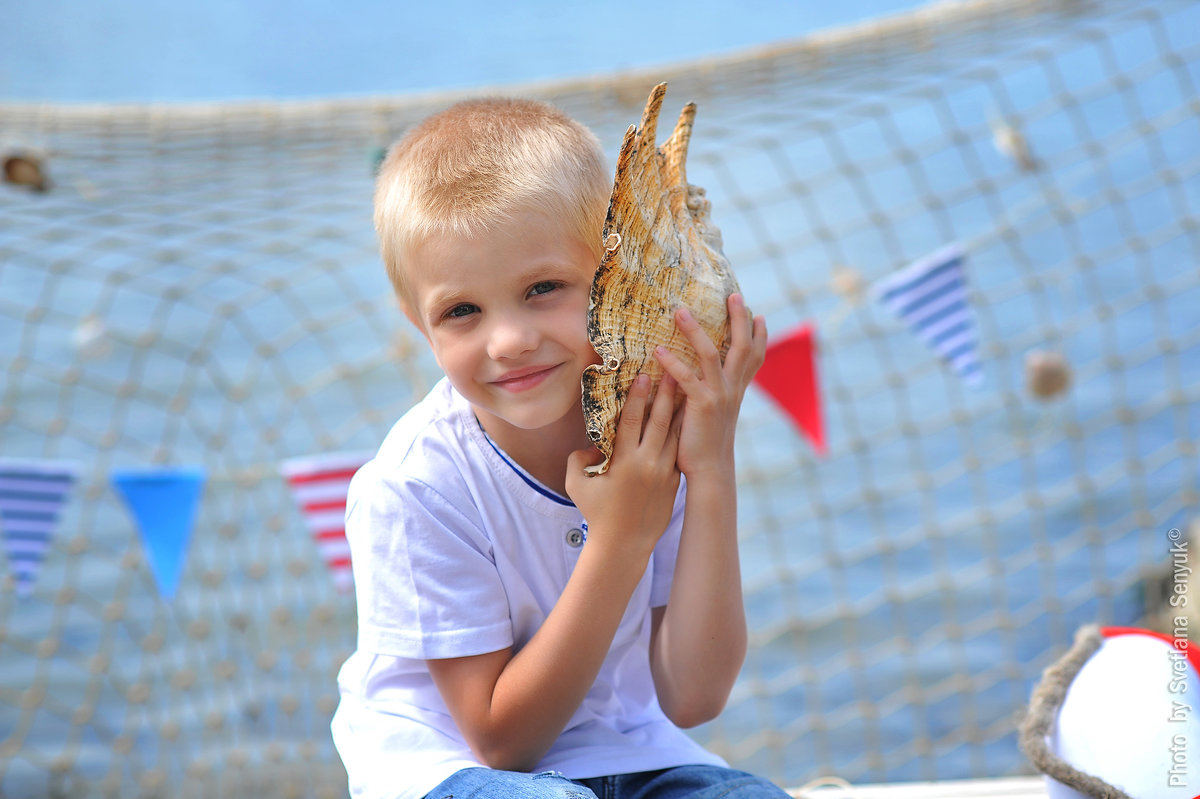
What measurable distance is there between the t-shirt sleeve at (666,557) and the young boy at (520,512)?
2 cm

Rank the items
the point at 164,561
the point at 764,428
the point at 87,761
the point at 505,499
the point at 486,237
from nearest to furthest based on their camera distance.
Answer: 1. the point at 486,237
2. the point at 505,499
3. the point at 164,561
4. the point at 87,761
5. the point at 764,428

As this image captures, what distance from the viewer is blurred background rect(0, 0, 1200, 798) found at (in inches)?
80.0

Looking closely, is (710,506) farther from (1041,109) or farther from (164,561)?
(1041,109)

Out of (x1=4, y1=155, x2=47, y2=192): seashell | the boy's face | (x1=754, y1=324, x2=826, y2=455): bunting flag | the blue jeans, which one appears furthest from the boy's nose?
(x1=4, y1=155, x2=47, y2=192): seashell

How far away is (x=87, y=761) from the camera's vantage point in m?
2.90

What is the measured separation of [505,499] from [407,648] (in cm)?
12

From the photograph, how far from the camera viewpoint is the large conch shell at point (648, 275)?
691mm

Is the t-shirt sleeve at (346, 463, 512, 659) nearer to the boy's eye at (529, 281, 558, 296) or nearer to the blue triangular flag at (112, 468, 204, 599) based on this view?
the boy's eye at (529, 281, 558, 296)

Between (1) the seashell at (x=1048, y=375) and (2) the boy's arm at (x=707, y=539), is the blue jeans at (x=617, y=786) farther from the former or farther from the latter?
(1) the seashell at (x=1048, y=375)

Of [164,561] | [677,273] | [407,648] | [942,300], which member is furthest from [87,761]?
[677,273]

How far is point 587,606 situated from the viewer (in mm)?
765

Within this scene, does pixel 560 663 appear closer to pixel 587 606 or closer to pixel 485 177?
pixel 587 606

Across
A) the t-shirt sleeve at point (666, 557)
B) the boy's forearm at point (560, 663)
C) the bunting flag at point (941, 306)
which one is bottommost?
the boy's forearm at point (560, 663)

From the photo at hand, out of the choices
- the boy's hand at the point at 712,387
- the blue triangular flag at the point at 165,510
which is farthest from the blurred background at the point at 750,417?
the boy's hand at the point at 712,387
